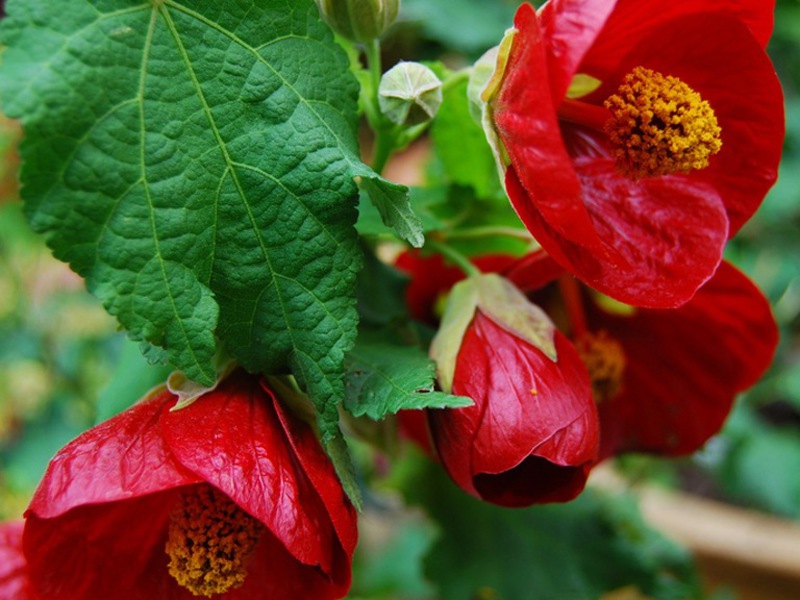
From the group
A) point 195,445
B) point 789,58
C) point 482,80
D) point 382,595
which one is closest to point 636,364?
point 482,80

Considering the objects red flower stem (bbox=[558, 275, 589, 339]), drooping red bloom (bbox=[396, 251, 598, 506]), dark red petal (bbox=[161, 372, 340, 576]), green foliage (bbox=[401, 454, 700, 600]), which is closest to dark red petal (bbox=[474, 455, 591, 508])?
drooping red bloom (bbox=[396, 251, 598, 506])

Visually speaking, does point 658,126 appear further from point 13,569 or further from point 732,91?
point 13,569

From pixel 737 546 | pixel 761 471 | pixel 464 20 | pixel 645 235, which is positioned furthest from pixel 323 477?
pixel 737 546

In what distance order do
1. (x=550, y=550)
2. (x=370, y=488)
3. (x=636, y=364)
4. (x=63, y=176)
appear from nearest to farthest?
1. (x=63, y=176)
2. (x=636, y=364)
3. (x=550, y=550)
4. (x=370, y=488)

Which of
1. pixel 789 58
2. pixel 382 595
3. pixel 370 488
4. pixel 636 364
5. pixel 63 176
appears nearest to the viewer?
pixel 63 176

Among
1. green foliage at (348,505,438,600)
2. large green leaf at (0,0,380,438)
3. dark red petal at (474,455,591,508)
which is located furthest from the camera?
green foliage at (348,505,438,600)

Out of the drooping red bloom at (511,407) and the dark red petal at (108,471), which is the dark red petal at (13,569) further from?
the drooping red bloom at (511,407)

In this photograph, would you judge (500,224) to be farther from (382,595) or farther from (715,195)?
(382,595)

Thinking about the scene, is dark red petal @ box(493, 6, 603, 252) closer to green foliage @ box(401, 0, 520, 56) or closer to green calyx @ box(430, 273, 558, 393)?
green calyx @ box(430, 273, 558, 393)
